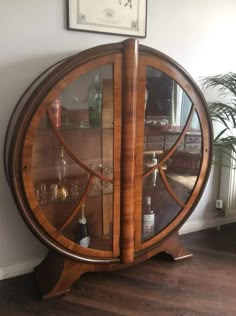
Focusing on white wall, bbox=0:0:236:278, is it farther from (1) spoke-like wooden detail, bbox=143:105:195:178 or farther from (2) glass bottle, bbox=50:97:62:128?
(1) spoke-like wooden detail, bbox=143:105:195:178

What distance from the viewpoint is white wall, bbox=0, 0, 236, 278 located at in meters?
1.58

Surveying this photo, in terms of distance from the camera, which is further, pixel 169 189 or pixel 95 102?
pixel 169 189

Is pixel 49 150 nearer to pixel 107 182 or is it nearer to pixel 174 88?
pixel 107 182

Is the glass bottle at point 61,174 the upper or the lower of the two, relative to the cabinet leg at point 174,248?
upper

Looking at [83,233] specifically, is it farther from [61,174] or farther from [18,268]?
[18,268]

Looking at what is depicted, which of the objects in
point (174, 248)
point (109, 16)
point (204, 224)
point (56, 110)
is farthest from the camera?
point (204, 224)

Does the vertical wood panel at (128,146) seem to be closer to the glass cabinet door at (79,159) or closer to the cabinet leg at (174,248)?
the glass cabinet door at (79,159)

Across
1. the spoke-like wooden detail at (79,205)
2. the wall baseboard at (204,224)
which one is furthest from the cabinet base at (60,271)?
the wall baseboard at (204,224)

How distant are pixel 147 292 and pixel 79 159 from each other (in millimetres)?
874

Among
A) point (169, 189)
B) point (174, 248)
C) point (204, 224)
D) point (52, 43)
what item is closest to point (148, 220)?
point (169, 189)

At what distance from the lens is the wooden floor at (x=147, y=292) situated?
60.8 inches

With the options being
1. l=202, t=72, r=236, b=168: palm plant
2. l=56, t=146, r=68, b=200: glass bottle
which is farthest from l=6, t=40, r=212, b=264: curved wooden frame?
l=202, t=72, r=236, b=168: palm plant

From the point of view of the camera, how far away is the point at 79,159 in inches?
59.6

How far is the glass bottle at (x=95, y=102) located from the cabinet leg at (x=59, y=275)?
2.58ft
